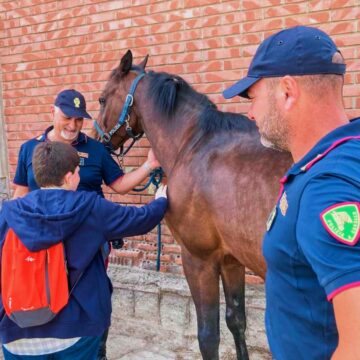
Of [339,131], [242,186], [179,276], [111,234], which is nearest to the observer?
[339,131]

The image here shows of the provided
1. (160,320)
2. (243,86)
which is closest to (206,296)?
(160,320)

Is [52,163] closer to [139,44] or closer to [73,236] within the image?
[73,236]

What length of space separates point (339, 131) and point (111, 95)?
2.53m

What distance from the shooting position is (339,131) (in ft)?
3.16

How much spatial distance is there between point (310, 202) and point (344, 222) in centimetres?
9

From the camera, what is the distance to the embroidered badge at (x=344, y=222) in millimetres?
750

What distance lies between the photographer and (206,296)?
9.11 ft

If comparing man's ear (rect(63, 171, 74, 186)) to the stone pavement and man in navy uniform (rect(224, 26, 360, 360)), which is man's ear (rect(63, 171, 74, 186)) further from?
the stone pavement

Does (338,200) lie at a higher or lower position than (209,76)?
lower

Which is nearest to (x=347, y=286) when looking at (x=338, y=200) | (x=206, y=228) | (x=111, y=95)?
(x=338, y=200)

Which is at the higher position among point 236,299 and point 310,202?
point 310,202

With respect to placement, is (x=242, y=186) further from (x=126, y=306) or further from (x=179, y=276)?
(x=126, y=306)

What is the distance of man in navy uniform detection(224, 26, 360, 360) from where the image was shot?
76 centimetres

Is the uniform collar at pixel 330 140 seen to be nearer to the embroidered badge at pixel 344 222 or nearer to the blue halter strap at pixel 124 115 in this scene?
the embroidered badge at pixel 344 222
